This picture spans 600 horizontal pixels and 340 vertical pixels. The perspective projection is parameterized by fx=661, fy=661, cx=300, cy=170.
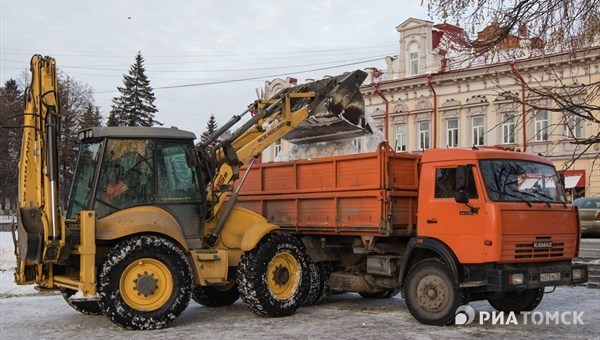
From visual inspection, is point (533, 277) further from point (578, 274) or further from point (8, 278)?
point (8, 278)

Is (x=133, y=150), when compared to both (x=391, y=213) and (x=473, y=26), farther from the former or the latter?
(x=473, y=26)

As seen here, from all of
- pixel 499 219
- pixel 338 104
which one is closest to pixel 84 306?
pixel 338 104

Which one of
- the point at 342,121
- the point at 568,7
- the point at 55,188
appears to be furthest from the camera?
the point at 342,121

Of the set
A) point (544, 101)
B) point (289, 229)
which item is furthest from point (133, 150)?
point (544, 101)

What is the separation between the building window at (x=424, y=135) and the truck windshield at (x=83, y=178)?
101ft

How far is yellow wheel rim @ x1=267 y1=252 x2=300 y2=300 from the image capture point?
1000cm

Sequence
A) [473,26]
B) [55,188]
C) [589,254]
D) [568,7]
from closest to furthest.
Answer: [568,7]
[473,26]
[55,188]
[589,254]

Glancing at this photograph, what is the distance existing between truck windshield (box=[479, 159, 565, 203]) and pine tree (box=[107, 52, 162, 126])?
153 ft

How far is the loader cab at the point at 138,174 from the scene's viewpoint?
30.1 ft

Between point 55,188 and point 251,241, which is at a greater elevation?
point 55,188

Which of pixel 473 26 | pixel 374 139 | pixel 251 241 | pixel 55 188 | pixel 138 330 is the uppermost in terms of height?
pixel 473 26

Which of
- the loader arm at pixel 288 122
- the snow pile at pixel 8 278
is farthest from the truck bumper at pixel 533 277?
the snow pile at pixel 8 278

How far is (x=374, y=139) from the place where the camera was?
39.1ft

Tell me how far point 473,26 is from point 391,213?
3.08m
